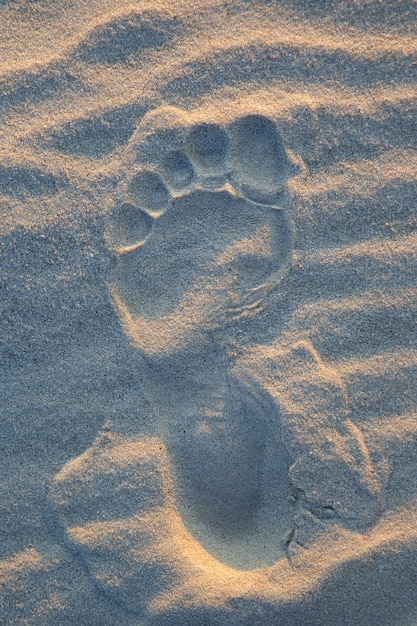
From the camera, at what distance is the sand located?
176 centimetres

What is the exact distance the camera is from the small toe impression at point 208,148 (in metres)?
1.79

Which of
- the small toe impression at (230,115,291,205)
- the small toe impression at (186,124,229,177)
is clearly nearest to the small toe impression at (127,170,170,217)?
the small toe impression at (186,124,229,177)

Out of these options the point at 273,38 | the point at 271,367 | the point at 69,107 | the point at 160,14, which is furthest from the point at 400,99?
the point at 69,107

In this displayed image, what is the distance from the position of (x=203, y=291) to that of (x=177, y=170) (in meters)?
0.41

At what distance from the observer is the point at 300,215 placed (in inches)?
70.7

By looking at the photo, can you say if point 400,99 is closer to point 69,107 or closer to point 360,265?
point 360,265

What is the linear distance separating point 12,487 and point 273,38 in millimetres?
1717

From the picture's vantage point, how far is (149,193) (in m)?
1.79

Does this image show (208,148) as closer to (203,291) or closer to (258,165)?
(258,165)

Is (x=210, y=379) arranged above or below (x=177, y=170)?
below

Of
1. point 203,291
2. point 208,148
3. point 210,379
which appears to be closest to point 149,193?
point 208,148

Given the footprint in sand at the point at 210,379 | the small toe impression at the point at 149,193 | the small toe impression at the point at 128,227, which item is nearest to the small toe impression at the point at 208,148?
the footprint in sand at the point at 210,379

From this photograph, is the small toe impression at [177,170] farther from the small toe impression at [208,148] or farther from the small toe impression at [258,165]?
the small toe impression at [258,165]

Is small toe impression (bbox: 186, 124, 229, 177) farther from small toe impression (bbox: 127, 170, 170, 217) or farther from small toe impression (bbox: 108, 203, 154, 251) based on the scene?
small toe impression (bbox: 108, 203, 154, 251)
